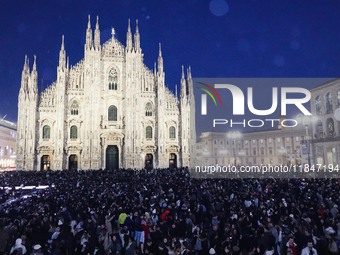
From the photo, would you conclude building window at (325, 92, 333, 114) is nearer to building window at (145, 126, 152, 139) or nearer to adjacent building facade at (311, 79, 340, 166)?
adjacent building facade at (311, 79, 340, 166)

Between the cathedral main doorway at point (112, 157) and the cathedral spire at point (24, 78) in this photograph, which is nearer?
the cathedral spire at point (24, 78)

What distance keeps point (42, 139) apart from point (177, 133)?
1901cm

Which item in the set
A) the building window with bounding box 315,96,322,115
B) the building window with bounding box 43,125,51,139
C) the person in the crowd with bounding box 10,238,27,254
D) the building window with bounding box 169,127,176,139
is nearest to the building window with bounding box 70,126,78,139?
the building window with bounding box 43,125,51,139

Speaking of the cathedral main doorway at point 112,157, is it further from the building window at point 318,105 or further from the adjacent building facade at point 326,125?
the building window at point 318,105

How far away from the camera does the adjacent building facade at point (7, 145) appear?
228 ft

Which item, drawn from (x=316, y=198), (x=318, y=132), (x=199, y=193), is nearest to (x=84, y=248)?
(x=199, y=193)

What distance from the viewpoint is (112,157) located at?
4284 cm

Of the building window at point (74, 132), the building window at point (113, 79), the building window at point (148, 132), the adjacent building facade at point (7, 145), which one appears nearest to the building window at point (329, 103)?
the building window at point (148, 132)

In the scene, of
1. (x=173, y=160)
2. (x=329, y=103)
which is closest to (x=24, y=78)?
(x=173, y=160)

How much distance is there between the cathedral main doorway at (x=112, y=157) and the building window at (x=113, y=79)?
885cm

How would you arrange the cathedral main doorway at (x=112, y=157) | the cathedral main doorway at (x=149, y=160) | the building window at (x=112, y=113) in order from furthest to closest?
the cathedral main doorway at (x=149, y=160), the building window at (x=112, y=113), the cathedral main doorway at (x=112, y=157)

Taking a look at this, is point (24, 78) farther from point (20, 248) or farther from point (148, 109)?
point (20, 248)

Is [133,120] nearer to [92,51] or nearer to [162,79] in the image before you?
[162,79]

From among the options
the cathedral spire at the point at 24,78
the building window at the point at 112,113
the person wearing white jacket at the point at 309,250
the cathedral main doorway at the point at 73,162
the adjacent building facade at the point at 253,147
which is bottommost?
the person wearing white jacket at the point at 309,250
